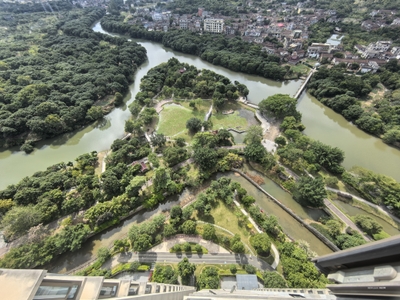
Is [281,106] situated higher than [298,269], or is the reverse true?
[281,106]

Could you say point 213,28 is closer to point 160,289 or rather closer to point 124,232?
point 124,232

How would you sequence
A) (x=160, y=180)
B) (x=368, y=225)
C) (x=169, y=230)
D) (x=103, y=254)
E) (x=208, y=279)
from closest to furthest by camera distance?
1. (x=208, y=279)
2. (x=103, y=254)
3. (x=368, y=225)
4. (x=169, y=230)
5. (x=160, y=180)

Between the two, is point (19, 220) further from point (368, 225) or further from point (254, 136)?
point (368, 225)

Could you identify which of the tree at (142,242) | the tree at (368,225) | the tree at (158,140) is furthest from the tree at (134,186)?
the tree at (368,225)

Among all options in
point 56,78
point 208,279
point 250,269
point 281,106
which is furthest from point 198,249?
point 56,78

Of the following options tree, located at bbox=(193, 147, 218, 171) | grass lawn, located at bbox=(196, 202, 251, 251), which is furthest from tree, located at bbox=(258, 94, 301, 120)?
grass lawn, located at bbox=(196, 202, 251, 251)

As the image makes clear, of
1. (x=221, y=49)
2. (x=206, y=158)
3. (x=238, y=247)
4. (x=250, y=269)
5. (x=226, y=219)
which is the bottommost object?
(x=226, y=219)

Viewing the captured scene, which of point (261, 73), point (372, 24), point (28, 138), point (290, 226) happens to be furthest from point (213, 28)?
point (290, 226)
